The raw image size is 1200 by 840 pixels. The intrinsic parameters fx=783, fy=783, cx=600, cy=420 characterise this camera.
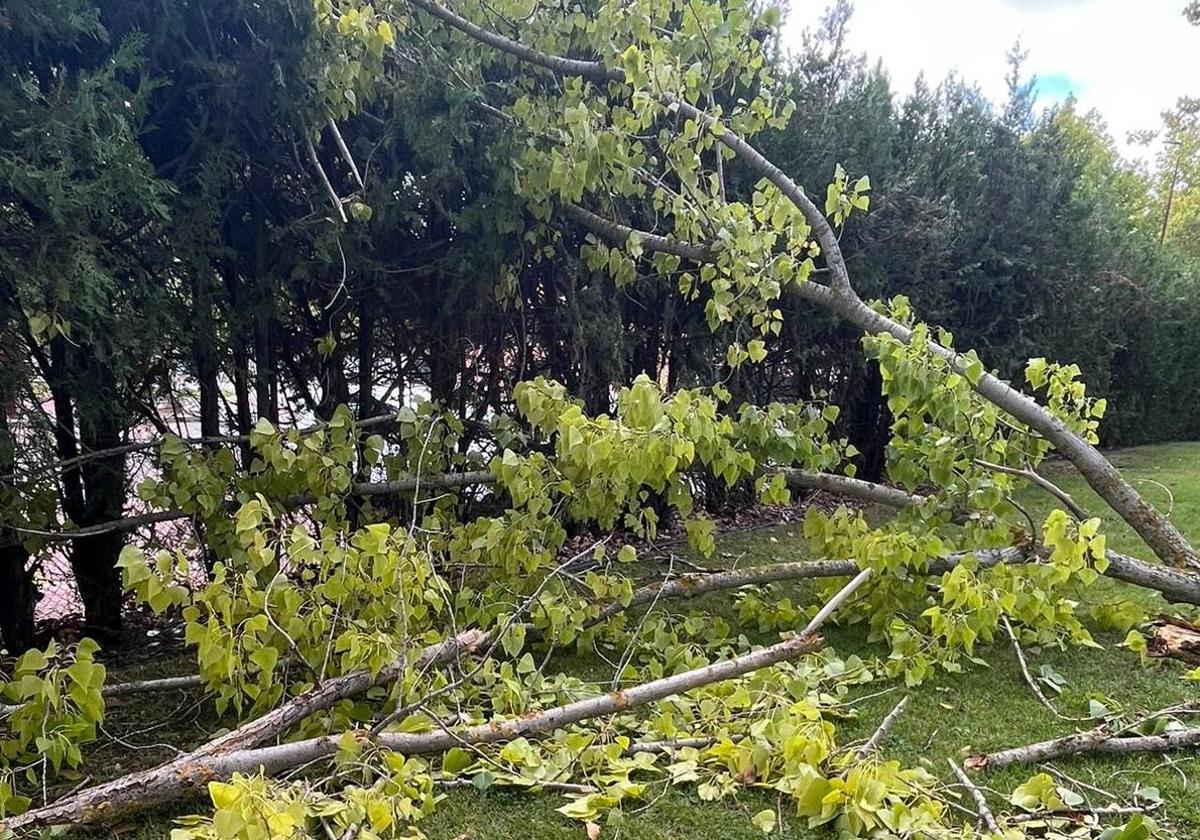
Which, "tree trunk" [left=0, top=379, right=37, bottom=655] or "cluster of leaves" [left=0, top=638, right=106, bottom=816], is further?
"tree trunk" [left=0, top=379, right=37, bottom=655]

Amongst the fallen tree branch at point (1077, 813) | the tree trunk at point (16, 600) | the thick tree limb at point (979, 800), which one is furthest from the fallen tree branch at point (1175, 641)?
the tree trunk at point (16, 600)

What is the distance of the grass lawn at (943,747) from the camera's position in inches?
79.3

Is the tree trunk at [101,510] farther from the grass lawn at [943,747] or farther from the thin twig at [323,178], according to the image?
the thin twig at [323,178]

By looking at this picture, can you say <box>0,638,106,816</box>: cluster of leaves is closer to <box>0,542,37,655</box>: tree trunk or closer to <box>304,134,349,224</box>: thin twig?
<box>0,542,37,655</box>: tree trunk

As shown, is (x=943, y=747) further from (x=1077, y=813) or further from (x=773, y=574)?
(x=773, y=574)

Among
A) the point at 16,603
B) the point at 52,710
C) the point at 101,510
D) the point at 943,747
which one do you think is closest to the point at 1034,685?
the point at 943,747

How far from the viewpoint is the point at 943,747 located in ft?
7.93

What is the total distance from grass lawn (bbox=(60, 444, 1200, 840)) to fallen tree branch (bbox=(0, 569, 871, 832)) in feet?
0.58

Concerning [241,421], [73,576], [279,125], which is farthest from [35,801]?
[279,125]

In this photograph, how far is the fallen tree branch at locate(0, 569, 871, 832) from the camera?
1762mm

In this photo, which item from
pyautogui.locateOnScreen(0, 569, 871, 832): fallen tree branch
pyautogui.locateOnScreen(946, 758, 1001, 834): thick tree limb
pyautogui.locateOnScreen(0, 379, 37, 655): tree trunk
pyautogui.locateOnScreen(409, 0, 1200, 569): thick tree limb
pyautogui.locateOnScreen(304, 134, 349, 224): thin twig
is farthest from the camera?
pyautogui.locateOnScreen(409, 0, 1200, 569): thick tree limb

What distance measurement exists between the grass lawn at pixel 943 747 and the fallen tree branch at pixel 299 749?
0.18m

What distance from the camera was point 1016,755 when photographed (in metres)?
2.27

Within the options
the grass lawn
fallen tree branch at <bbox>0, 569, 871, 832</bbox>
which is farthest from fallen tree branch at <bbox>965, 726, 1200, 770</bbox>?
fallen tree branch at <bbox>0, 569, 871, 832</bbox>
